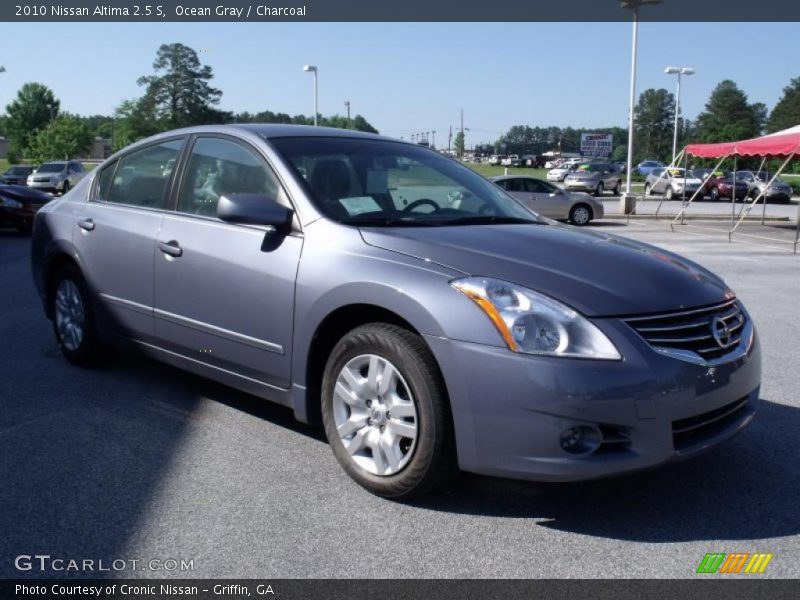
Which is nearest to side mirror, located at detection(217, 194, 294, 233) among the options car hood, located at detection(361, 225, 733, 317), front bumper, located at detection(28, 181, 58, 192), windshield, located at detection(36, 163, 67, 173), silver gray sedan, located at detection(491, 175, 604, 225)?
car hood, located at detection(361, 225, 733, 317)

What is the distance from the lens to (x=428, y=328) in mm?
3195

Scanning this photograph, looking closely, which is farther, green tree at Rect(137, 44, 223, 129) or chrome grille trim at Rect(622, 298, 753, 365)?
green tree at Rect(137, 44, 223, 129)

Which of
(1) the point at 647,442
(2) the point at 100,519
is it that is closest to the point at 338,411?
(2) the point at 100,519

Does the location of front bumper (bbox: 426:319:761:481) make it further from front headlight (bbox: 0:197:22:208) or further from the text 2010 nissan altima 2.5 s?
front headlight (bbox: 0:197:22:208)

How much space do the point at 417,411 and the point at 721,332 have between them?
51.9 inches

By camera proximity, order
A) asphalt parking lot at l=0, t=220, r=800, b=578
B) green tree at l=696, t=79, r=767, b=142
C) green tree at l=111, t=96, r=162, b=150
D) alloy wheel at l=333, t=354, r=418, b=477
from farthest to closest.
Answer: green tree at l=696, t=79, r=767, b=142, green tree at l=111, t=96, r=162, b=150, alloy wheel at l=333, t=354, r=418, b=477, asphalt parking lot at l=0, t=220, r=800, b=578

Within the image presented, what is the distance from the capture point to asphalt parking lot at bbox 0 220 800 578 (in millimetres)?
2949

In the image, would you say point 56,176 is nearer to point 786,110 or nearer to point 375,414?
point 375,414

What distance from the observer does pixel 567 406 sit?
117 inches

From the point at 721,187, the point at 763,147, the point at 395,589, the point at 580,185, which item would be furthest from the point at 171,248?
the point at 721,187

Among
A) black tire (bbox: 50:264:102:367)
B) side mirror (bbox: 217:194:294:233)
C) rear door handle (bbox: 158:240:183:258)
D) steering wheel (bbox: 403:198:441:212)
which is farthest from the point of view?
black tire (bbox: 50:264:102:367)

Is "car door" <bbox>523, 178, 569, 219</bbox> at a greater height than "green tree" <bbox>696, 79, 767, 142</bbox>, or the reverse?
"green tree" <bbox>696, 79, 767, 142</bbox>

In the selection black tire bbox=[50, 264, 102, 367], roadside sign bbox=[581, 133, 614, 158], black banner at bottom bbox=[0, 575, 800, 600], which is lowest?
black banner at bottom bbox=[0, 575, 800, 600]

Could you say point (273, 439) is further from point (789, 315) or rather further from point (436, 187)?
point (789, 315)
